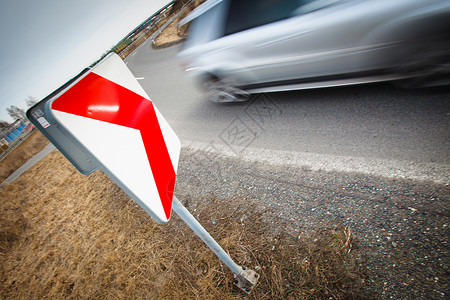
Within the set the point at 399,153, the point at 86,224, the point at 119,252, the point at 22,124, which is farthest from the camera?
the point at 22,124

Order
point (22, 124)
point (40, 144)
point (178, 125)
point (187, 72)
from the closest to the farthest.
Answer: point (187, 72) < point (178, 125) < point (40, 144) < point (22, 124)

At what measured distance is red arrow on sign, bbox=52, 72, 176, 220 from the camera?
75 cm

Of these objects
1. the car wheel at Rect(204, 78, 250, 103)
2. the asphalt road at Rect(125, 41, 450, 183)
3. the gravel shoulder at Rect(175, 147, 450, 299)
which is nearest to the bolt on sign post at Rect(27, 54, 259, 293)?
the gravel shoulder at Rect(175, 147, 450, 299)

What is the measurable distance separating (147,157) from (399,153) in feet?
8.78

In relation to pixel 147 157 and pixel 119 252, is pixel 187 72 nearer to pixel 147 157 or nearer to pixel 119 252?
pixel 119 252

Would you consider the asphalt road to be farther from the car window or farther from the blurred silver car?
the car window

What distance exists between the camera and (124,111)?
3.15ft

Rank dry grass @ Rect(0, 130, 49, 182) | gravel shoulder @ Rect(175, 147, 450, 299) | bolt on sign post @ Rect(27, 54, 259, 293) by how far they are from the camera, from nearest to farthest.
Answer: bolt on sign post @ Rect(27, 54, 259, 293)
gravel shoulder @ Rect(175, 147, 450, 299)
dry grass @ Rect(0, 130, 49, 182)

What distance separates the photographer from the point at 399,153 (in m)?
2.30

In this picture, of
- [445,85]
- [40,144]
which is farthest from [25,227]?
[40,144]

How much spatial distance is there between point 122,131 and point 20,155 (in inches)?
532

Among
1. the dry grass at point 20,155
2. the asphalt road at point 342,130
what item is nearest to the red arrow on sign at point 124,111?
the asphalt road at point 342,130

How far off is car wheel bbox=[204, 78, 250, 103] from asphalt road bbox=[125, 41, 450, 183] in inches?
6.5

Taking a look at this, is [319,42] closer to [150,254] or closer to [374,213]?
[374,213]
